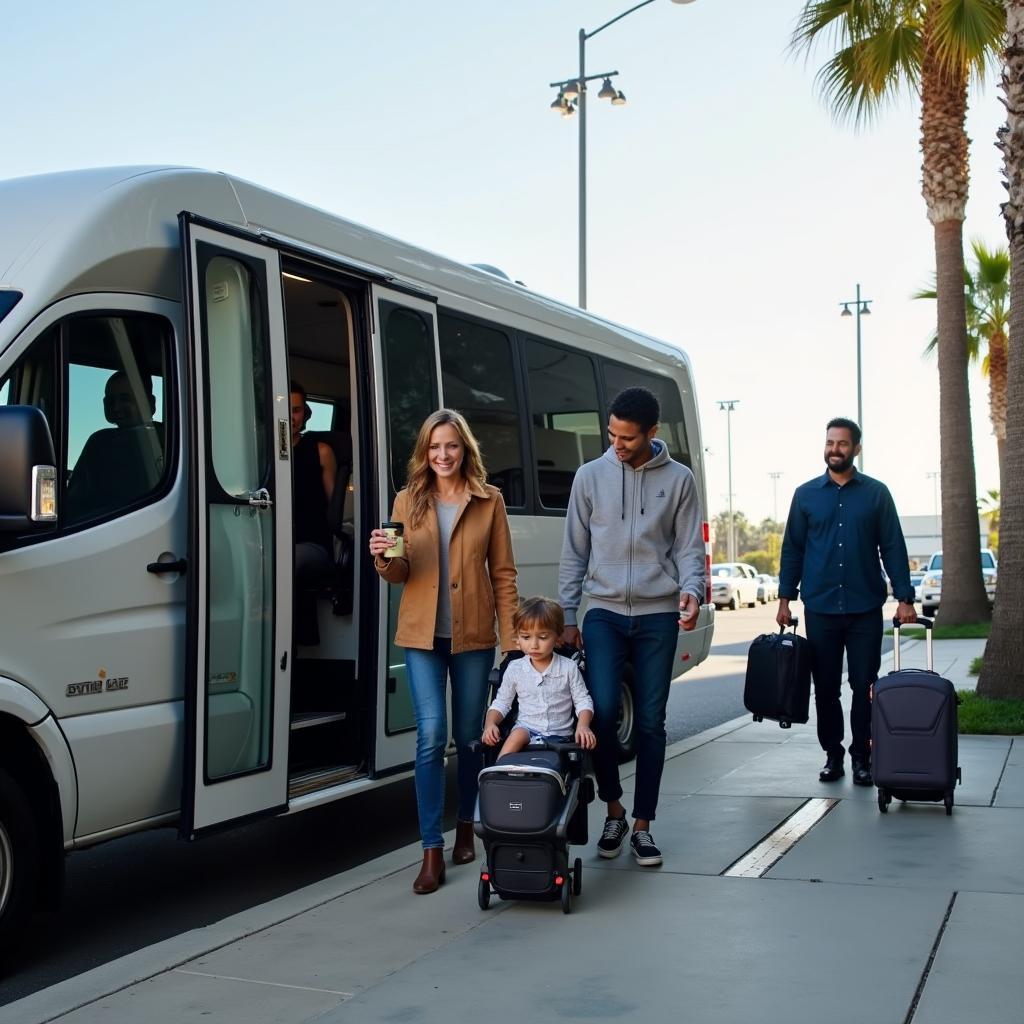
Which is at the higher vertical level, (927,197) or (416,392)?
(927,197)

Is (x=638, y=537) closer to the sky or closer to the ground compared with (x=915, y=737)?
closer to the sky

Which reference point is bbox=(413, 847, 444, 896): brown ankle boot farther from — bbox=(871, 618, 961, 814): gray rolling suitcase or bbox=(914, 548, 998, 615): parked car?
bbox=(914, 548, 998, 615): parked car

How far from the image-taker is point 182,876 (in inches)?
262

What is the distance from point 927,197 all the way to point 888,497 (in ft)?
43.3

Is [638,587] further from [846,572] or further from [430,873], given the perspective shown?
[846,572]

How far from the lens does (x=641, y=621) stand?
6094 mm

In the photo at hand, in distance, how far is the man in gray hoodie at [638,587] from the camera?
6.04 meters

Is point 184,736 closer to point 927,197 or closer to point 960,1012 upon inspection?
point 960,1012

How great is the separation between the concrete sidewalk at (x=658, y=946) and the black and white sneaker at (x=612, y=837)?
2.3 inches

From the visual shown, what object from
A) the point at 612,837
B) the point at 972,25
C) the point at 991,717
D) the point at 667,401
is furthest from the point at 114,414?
the point at 972,25

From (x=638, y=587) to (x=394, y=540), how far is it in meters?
1.17

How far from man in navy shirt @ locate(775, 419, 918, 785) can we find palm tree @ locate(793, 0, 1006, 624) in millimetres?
7770

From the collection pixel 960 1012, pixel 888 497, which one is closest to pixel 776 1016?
pixel 960 1012

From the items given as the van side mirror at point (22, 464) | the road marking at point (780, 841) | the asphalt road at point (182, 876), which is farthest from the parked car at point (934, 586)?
the van side mirror at point (22, 464)
